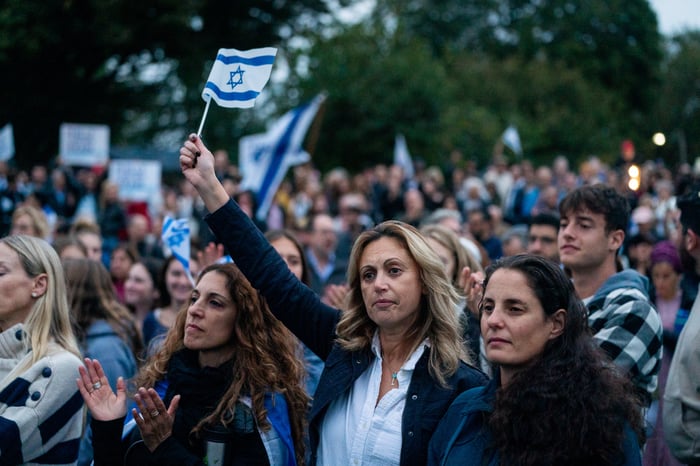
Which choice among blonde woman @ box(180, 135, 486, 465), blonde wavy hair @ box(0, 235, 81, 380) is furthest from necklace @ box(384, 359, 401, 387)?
blonde wavy hair @ box(0, 235, 81, 380)

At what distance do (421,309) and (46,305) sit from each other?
70.4 inches

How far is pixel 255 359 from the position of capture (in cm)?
438

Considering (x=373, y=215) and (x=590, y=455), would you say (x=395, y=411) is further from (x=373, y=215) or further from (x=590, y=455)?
(x=373, y=215)

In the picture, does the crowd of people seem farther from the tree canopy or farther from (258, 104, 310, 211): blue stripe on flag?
the tree canopy

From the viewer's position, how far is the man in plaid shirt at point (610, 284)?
446 cm

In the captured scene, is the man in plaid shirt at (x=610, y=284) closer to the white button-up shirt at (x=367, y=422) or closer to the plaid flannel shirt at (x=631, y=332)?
the plaid flannel shirt at (x=631, y=332)

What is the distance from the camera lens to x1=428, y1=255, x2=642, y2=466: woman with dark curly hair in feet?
10.3

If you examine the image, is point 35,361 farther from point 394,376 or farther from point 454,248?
point 454,248

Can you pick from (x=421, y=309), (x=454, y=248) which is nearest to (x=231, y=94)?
(x=421, y=309)

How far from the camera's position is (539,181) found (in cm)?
1550

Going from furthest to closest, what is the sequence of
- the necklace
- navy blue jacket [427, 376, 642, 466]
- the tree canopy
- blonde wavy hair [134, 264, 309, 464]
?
the tree canopy < blonde wavy hair [134, 264, 309, 464] < the necklace < navy blue jacket [427, 376, 642, 466]

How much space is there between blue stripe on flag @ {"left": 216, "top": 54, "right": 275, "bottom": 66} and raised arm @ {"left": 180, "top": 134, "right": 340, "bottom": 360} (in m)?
0.59

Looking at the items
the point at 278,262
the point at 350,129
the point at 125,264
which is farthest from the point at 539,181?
the point at 350,129

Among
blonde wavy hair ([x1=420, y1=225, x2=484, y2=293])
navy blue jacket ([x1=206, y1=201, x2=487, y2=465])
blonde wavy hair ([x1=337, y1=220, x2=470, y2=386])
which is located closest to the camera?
navy blue jacket ([x1=206, y1=201, x2=487, y2=465])
